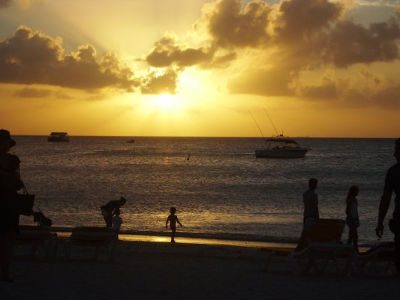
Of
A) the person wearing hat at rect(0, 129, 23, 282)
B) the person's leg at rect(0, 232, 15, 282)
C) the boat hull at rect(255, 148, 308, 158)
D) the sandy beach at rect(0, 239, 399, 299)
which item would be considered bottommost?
the sandy beach at rect(0, 239, 399, 299)

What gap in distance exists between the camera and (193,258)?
42.4ft

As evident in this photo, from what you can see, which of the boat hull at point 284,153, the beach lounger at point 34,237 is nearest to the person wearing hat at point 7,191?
the beach lounger at point 34,237

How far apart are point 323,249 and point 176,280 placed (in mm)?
2409

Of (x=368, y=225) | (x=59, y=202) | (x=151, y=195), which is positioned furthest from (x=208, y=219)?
(x=151, y=195)

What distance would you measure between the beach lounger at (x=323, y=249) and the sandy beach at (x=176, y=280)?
0.28m

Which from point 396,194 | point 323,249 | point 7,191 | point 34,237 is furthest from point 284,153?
point 396,194

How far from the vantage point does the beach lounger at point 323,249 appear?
34.7 ft

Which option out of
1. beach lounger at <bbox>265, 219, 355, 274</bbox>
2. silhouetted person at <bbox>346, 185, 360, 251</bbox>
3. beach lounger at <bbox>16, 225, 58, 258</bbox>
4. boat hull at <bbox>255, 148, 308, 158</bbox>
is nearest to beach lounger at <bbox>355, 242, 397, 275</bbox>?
beach lounger at <bbox>265, 219, 355, 274</bbox>

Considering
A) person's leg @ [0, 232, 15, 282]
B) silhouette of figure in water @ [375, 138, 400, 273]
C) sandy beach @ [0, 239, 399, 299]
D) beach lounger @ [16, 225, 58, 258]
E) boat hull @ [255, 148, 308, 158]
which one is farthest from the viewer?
boat hull @ [255, 148, 308, 158]

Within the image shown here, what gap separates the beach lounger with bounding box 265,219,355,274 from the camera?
34.7ft

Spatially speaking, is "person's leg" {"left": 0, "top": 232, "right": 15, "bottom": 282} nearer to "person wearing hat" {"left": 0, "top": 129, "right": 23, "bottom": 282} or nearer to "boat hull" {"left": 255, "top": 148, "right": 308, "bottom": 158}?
"person wearing hat" {"left": 0, "top": 129, "right": 23, "bottom": 282}

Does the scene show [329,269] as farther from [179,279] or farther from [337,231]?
[179,279]

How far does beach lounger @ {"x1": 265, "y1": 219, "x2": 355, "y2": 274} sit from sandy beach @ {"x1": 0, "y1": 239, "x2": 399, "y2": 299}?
11.1 inches

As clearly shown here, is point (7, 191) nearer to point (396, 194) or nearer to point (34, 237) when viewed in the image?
point (34, 237)
